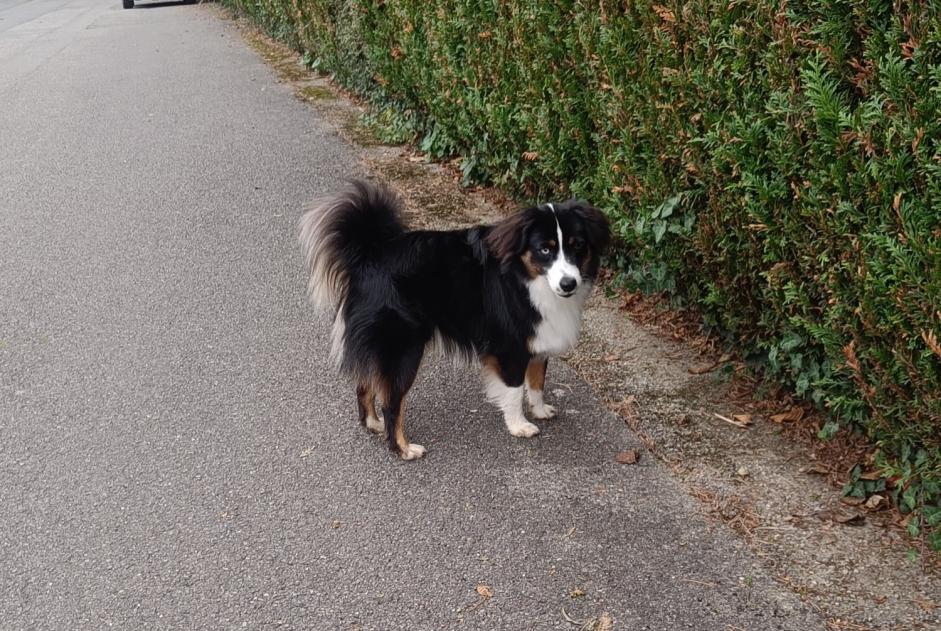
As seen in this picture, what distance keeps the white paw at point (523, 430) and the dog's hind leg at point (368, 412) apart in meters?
0.66

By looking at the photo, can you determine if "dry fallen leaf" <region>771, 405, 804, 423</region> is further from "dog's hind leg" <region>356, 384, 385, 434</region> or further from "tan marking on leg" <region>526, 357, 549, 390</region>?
"dog's hind leg" <region>356, 384, 385, 434</region>

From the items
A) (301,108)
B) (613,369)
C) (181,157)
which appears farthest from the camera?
(301,108)

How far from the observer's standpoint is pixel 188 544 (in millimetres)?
3840

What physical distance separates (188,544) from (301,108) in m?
8.13

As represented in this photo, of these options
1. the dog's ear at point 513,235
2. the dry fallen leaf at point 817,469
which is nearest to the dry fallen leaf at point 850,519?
the dry fallen leaf at point 817,469

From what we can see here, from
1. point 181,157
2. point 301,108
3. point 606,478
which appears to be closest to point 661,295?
point 606,478

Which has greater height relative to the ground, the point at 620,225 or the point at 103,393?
the point at 620,225

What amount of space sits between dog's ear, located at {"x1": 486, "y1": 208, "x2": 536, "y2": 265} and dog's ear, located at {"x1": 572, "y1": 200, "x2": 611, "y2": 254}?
0.24 metres

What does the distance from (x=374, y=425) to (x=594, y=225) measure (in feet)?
4.88

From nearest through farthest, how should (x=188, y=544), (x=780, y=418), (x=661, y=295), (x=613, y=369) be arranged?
(x=188, y=544) < (x=780, y=418) < (x=613, y=369) < (x=661, y=295)

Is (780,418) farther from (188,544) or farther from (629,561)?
(188,544)

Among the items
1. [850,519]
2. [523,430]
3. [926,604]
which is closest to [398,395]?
[523,430]

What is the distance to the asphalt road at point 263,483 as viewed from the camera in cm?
346

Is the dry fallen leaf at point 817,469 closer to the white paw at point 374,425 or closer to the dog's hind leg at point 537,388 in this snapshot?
the dog's hind leg at point 537,388
